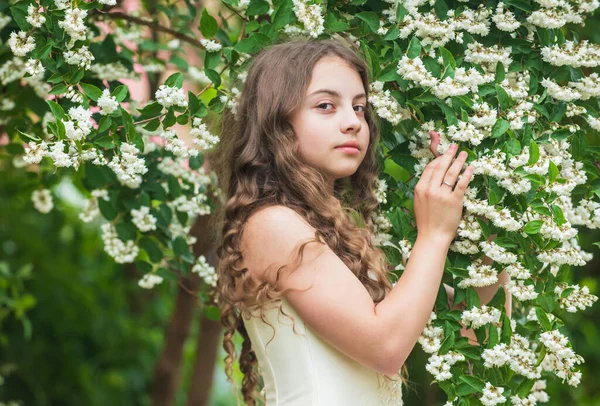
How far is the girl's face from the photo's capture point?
6.21 feet

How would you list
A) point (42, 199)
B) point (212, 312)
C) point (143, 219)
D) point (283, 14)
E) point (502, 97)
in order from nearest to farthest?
point (502, 97) < point (283, 14) < point (143, 219) < point (212, 312) < point (42, 199)

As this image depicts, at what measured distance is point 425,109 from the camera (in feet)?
6.10

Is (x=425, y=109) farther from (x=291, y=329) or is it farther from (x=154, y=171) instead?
(x=154, y=171)

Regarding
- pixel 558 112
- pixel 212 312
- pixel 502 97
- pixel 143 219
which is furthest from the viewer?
pixel 212 312

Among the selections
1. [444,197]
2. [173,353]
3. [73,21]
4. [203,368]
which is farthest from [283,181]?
[173,353]

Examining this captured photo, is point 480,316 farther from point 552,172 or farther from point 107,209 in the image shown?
point 107,209

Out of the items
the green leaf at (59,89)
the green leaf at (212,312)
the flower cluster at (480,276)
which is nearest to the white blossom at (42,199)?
the green leaf at (212,312)

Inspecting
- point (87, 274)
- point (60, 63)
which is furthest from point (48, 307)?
point (60, 63)

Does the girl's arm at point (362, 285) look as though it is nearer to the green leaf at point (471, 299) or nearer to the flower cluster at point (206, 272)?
the green leaf at point (471, 299)

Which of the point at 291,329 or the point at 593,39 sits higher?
the point at 593,39

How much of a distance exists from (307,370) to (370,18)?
33.5 inches

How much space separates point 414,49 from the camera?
181cm

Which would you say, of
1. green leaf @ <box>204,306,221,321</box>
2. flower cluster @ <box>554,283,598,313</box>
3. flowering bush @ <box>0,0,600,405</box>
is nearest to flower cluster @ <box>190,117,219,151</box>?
flowering bush @ <box>0,0,600,405</box>

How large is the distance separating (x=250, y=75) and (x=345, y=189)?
1.28 feet
